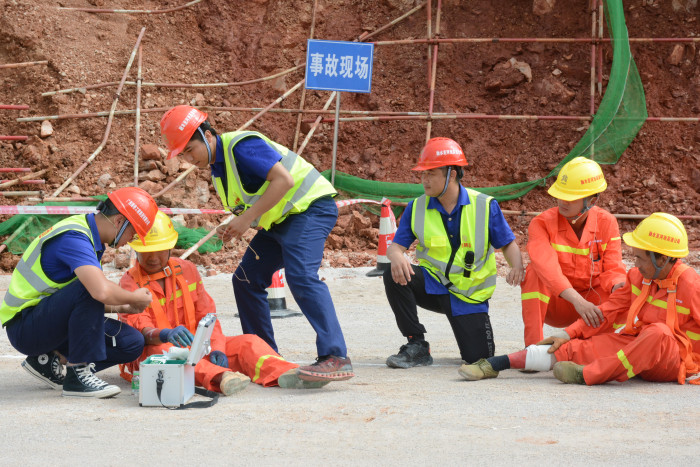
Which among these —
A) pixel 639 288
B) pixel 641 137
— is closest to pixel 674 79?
pixel 641 137

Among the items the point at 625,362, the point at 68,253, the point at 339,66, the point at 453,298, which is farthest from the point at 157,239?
the point at 339,66

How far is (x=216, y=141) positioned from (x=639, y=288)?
2.57m

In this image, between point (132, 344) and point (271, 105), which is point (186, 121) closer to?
point (132, 344)

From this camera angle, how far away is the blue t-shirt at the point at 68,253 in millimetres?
4477

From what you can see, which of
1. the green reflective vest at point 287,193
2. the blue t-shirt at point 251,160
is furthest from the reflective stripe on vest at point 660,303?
the blue t-shirt at point 251,160

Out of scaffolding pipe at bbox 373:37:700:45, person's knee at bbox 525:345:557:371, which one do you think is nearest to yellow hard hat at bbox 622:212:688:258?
person's knee at bbox 525:345:557:371

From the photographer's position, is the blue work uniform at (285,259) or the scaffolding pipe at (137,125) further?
the scaffolding pipe at (137,125)

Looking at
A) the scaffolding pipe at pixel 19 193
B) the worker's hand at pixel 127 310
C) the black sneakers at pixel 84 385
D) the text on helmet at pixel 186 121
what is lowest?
the black sneakers at pixel 84 385

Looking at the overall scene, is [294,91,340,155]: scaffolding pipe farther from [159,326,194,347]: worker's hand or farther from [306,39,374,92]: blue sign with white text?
[159,326,194,347]: worker's hand

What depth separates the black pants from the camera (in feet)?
18.1

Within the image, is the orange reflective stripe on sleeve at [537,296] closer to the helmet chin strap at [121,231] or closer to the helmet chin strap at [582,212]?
the helmet chin strap at [582,212]

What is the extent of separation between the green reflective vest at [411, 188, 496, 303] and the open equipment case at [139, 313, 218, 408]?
5.58 feet

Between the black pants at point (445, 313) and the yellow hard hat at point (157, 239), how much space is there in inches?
55.4

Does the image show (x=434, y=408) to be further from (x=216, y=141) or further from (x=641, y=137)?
(x=641, y=137)
